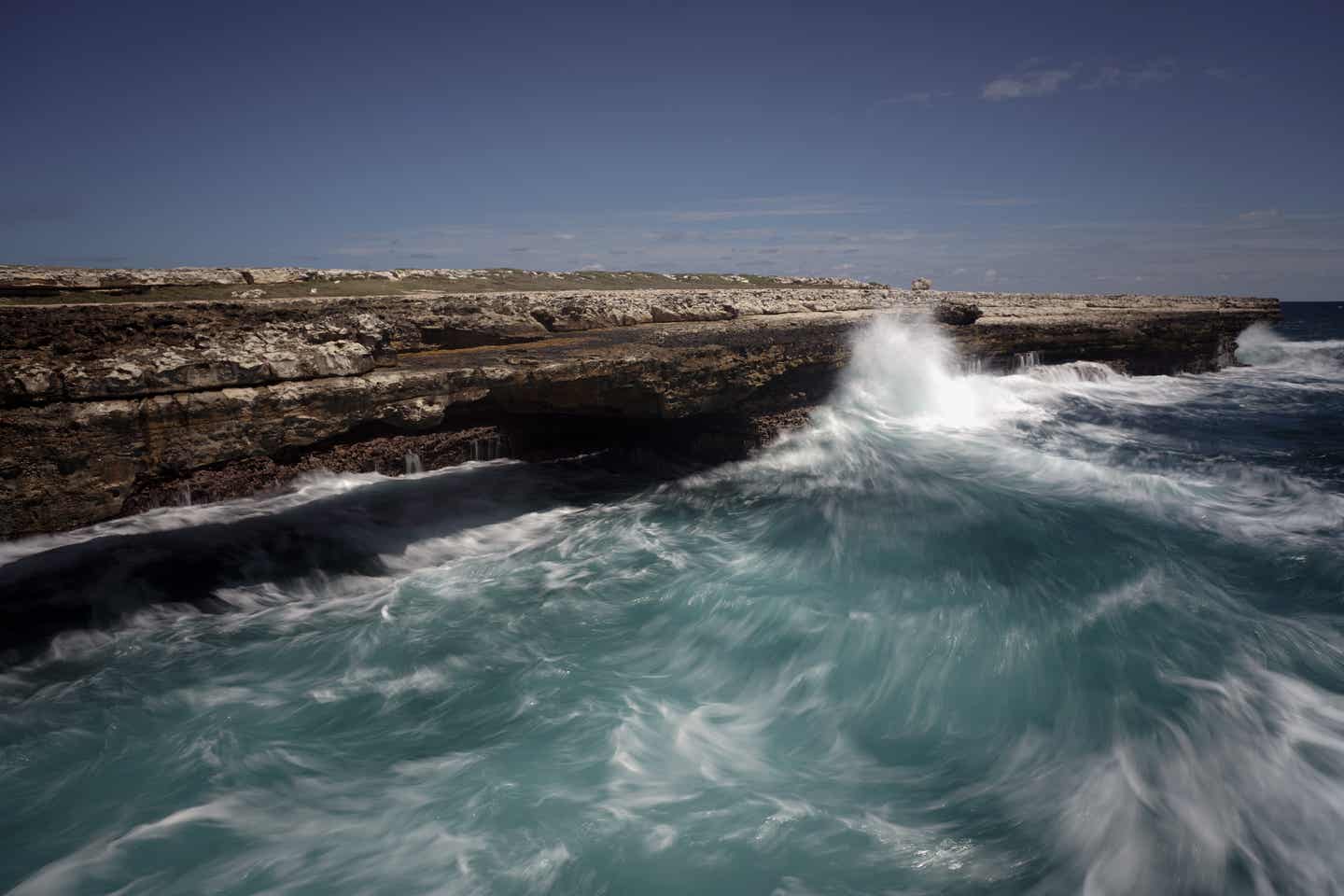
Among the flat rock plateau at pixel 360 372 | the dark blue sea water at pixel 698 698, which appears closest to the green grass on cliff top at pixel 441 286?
the flat rock plateau at pixel 360 372

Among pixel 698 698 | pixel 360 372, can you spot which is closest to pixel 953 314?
pixel 698 698

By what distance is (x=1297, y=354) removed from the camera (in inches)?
924

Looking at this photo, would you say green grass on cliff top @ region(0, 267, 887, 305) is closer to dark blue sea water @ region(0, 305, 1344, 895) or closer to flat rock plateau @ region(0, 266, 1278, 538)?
flat rock plateau @ region(0, 266, 1278, 538)

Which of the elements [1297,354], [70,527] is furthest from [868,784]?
[1297,354]

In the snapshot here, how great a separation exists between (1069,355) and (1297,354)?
16.0 meters

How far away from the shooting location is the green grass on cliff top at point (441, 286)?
5.66 m

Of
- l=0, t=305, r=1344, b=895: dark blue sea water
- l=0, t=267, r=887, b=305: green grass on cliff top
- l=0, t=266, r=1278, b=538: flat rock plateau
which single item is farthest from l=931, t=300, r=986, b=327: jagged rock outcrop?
l=0, t=305, r=1344, b=895: dark blue sea water

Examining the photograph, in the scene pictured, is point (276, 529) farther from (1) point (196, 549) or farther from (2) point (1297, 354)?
(2) point (1297, 354)

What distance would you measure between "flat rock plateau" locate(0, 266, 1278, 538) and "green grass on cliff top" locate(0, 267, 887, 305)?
0.05 metres

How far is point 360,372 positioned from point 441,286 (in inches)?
149

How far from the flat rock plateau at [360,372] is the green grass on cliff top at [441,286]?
0.05 metres

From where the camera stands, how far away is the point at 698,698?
172 inches

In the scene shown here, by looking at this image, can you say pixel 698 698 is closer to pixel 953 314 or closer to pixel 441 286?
pixel 441 286

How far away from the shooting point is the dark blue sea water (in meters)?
3.06
